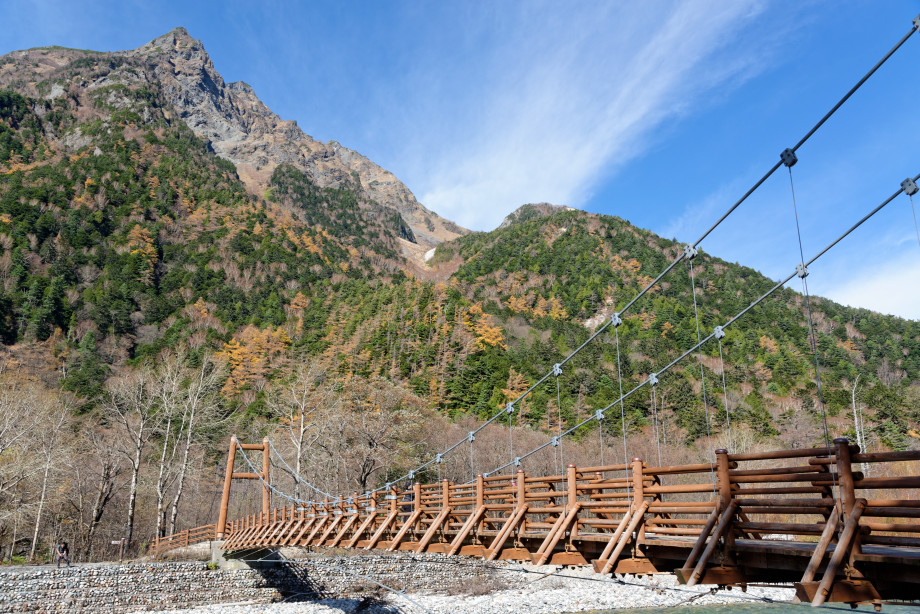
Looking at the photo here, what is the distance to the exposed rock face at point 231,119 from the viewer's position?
101475 mm

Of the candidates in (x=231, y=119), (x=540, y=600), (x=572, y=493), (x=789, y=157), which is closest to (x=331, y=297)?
(x=540, y=600)

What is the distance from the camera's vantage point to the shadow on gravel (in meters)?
20.0

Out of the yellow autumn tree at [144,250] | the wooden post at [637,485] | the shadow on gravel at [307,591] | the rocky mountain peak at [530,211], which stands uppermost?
the rocky mountain peak at [530,211]

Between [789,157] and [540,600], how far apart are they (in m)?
18.8

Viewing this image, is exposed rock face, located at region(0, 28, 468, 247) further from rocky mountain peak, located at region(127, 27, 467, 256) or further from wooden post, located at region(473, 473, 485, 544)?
wooden post, located at region(473, 473, 485, 544)

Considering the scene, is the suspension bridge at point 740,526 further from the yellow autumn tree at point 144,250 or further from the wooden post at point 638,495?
the yellow autumn tree at point 144,250

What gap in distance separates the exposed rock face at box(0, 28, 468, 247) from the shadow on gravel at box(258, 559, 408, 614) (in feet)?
272

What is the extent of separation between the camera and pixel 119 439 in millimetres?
26000

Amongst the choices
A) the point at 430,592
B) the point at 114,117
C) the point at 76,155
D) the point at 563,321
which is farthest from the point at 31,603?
the point at 114,117

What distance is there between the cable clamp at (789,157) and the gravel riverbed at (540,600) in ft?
50.8

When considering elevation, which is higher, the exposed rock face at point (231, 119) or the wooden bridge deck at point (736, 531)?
the exposed rock face at point (231, 119)

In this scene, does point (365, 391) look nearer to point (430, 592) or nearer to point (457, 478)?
point (457, 478)

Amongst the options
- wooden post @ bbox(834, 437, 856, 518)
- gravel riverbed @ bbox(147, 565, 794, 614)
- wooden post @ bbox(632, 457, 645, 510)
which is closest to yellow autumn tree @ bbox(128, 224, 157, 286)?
gravel riverbed @ bbox(147, 565, 794, 614)

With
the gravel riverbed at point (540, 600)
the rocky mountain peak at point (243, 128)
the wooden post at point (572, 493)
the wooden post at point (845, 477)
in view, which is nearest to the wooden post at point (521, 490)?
the wooden post at point (572, 493)
